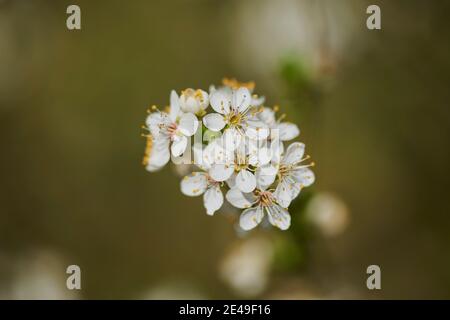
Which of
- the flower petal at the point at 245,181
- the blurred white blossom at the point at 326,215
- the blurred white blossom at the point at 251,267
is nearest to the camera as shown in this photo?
the flower petal at the point at 245,181

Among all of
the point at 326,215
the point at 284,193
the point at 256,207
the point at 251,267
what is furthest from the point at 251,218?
the point at 251,267

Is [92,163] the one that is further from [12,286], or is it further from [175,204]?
[12,286]

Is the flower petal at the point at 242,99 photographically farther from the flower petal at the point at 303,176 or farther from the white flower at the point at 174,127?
the flower petal at the point at 303,176

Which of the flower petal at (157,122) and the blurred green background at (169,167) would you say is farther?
the blurred green background at (169,167)

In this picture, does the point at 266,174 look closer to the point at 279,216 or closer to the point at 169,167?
the point at 279,216

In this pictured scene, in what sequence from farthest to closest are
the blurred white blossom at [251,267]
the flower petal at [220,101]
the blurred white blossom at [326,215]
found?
the blurred white blossom at [251,267], the blurred white blossom at [326,215], the flower petal at [220,101]

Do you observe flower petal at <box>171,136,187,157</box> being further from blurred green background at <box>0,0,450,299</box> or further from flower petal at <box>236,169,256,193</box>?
blurred green background at <box>0,0,450,299</box>

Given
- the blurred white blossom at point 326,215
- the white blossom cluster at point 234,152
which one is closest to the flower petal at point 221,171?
the white blossom cluster at point 234,152
